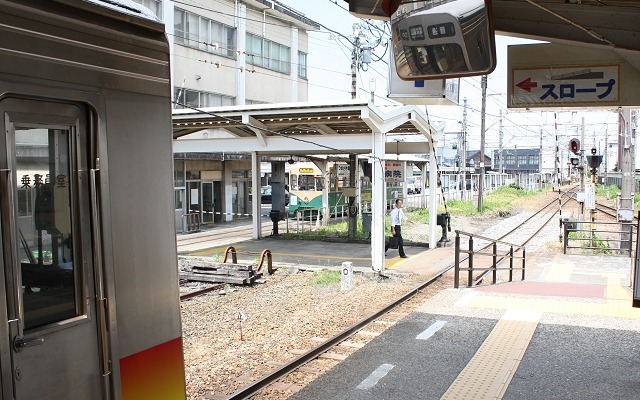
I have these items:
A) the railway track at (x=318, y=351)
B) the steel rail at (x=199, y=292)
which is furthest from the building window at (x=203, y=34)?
the railway track at (x=318, y=351)

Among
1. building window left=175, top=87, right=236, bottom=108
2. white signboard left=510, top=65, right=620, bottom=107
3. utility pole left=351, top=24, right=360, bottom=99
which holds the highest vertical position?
utility pole left=351, top=24, right=360, bottom=99

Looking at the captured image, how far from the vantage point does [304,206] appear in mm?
31766

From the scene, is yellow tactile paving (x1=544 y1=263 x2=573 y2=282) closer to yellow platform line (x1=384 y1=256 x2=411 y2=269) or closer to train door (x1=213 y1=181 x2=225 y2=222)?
yellow platform line (x1=384 y1=256 x2=411 y2=269)

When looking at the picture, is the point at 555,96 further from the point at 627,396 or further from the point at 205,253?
the point at 205,253

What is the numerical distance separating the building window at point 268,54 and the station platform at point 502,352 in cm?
2197

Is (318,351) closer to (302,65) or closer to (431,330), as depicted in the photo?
(431,330)

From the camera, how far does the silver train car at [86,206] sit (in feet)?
8.07

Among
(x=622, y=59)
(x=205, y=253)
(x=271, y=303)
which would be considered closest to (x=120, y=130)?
(x=622, y=59)

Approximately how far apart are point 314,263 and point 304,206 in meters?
16.1

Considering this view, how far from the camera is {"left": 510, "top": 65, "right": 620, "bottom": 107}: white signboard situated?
7.38m

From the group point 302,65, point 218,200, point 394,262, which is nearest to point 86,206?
point 394,262

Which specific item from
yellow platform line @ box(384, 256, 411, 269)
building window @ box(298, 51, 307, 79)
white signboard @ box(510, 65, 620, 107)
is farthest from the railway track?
building window @ box(298, 51, 307, 79)

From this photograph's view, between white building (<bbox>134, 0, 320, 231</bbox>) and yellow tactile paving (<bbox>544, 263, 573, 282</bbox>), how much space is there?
1431 centimetres

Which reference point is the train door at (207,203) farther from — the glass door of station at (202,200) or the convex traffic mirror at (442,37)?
the convex traffic mirror at (442,37)
